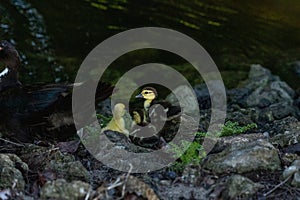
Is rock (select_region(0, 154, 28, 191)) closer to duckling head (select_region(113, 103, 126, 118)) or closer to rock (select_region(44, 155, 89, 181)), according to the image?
rock (select_region(44, 155, 89, 181))

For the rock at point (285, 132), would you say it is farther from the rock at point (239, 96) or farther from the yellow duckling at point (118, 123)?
the rock at point (239, 96)

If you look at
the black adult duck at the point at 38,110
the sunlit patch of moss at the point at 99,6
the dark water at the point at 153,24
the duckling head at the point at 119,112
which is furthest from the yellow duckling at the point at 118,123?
the sunlit patch of moss at the point at 99,6

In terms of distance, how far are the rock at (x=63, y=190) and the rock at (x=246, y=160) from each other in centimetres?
112

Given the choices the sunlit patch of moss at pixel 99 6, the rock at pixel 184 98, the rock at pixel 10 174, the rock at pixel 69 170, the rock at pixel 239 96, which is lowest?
the sunlit patch of moss at pixel 99 6

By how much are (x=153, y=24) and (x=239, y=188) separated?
7.86 m

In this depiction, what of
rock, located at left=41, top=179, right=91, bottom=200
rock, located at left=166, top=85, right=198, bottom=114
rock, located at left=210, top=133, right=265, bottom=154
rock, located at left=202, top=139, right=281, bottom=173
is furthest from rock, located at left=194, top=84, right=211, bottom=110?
rock, located at left=41, top=179, right=91, bottom=200

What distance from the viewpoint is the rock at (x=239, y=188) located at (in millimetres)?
4289

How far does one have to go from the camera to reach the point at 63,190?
4020mm

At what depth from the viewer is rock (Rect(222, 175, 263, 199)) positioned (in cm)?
429

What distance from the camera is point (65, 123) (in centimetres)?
634

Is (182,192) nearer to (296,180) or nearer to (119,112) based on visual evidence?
(296,180)

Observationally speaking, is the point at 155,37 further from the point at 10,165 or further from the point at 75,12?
the point at 10,165

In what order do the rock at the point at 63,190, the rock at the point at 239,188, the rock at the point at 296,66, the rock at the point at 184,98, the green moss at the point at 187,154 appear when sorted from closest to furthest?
the rock at the point at 63,190 < the rock at the point at 239,188 < the green moss at the point at 187,154 < the rock at the point at 184,98 < the rock at the point at 296,66

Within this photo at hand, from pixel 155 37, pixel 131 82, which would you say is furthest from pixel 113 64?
pixel 155 37
